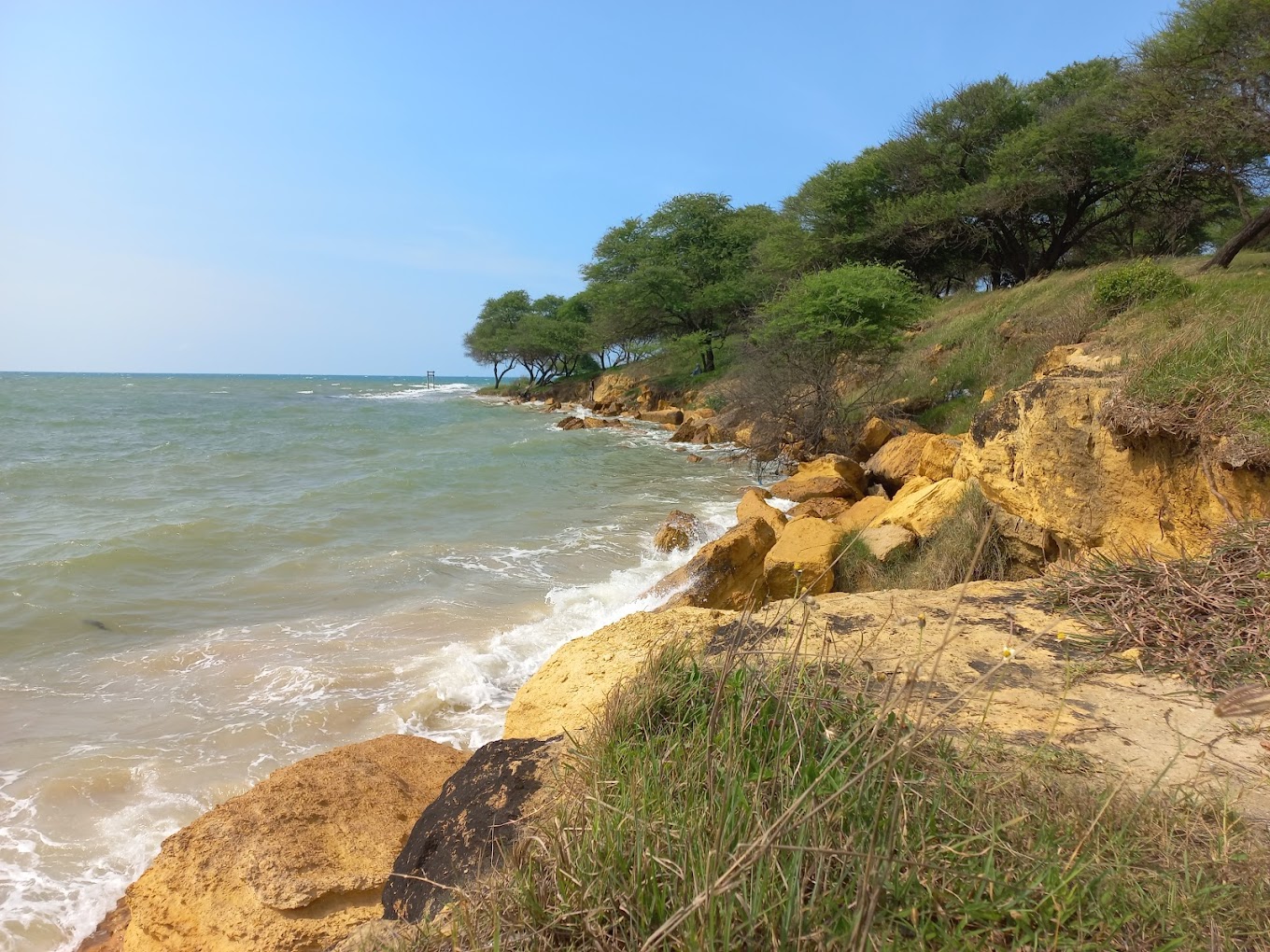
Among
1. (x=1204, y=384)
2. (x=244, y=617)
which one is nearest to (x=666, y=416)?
(x=244, y=617)

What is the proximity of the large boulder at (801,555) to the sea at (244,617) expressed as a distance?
138cm

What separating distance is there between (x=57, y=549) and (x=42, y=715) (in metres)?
5.48

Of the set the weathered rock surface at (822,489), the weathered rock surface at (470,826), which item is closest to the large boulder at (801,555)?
the weathered rock surface at (822,489)

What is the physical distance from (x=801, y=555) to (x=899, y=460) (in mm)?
5496

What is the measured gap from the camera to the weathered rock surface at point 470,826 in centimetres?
205

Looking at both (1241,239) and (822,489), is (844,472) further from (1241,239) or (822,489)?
(1241,239)

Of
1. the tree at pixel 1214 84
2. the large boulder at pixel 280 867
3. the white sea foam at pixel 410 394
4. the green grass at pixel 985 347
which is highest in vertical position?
the tree at pixel 1214 84

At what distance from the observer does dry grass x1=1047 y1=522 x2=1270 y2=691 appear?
2758mm

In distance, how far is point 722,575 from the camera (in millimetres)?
7035

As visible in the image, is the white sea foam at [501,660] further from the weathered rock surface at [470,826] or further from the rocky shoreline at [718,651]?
the weathered rock surface at [470,826]

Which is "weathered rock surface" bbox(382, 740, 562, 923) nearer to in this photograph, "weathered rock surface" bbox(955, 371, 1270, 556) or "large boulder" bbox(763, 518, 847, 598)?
"weathered rock surface" bbox(955, 371, 1270, 556)

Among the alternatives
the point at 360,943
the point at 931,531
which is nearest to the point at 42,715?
the point at 360,943

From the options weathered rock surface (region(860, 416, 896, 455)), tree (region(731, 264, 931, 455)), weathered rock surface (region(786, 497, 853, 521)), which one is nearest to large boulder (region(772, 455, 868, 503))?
weathered rock surface (region(786, 497, 853, 521))

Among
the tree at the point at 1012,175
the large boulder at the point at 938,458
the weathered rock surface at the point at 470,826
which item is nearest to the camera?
the weathered rock surface at the point at 470,826
